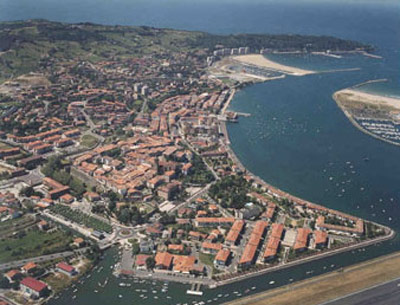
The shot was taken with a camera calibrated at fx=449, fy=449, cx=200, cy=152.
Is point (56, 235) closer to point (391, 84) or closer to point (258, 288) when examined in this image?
point (258, 288)

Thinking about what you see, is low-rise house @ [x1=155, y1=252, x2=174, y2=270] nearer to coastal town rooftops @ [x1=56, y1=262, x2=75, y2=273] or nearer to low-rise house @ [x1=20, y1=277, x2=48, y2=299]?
coastal town rooftops @ [x1=56, y1=262, x2=75, y2=273]

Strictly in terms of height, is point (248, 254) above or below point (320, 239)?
below

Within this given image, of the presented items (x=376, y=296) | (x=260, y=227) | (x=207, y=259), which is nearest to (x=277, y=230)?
(x=260, y=227)

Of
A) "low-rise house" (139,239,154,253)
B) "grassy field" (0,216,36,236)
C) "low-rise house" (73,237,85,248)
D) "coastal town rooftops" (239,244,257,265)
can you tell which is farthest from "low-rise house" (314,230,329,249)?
"grassy field" (0,216,36,236)

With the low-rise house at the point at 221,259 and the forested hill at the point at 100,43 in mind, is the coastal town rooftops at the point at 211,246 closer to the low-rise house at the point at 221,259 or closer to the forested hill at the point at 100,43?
the low-rise house at the point at 221,259

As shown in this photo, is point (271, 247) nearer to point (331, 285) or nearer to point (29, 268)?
point (331, 285)

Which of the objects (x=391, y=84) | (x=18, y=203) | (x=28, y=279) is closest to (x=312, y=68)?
(x=391, y=84)

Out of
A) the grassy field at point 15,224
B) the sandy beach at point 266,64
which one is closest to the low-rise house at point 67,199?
the grassy field at point 15,224

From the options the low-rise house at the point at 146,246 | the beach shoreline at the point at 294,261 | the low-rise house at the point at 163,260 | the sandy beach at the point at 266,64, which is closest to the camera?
the beach shoreline at the point at 294,261
